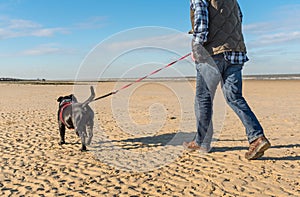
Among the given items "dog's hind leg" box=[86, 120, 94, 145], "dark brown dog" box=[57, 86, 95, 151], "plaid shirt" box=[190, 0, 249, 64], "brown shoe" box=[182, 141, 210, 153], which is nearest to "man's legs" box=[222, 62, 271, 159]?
"plaid shirt" box=[190, 0, 249, 64]

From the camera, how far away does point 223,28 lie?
5645 millimetres

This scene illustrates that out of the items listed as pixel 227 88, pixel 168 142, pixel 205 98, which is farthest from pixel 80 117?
pixel 227 88

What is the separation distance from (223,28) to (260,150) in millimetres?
2177

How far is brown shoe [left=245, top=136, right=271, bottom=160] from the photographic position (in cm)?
556

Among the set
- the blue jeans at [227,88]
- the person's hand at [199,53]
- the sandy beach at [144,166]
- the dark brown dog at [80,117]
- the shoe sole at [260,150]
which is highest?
the person's hand at [199,53]

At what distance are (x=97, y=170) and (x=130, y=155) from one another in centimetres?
117

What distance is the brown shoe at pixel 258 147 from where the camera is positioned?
5.56m

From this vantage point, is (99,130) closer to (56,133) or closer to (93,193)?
(56,133)

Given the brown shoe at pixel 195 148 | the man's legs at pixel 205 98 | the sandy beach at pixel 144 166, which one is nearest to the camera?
the sandy beach at pixel 144 166

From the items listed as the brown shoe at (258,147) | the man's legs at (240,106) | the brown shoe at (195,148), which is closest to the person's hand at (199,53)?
the man's legs at (240,106)

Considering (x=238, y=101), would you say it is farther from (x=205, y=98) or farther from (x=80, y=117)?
(x=80, y=117)

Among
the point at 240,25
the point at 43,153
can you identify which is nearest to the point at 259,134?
the point at 240,25

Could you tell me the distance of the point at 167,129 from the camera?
389 inches

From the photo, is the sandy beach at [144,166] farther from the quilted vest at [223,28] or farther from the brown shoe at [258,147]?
the quilted vest at [223,28]
